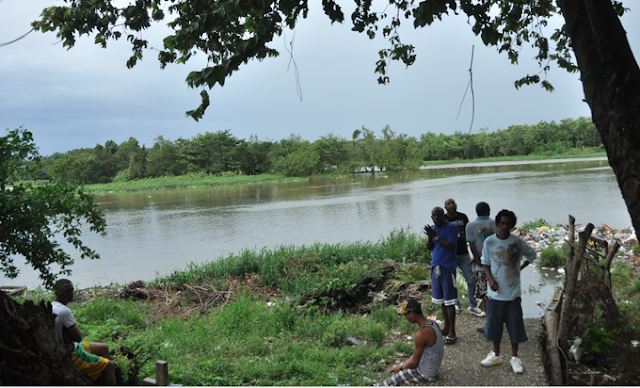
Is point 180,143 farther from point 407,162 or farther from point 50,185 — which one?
point 50,185

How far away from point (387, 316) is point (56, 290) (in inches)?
149

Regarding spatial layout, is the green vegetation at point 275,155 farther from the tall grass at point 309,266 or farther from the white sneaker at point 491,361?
the white sneaker at point 491,361

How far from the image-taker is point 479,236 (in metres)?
4.53

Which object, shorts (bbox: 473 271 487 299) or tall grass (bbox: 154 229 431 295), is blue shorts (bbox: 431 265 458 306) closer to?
shorts (bbox: 473 271 487 299)

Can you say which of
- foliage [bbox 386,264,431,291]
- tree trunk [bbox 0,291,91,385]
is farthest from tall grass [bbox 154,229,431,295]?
tree trunk [bbox 0,291,91,385]

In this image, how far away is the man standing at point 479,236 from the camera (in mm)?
4523

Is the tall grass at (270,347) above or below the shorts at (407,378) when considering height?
below

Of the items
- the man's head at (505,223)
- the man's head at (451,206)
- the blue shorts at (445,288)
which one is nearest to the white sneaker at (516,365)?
the blue shorts at (445,288)

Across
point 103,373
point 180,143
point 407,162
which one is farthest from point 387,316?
point 180,143

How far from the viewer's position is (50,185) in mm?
3785

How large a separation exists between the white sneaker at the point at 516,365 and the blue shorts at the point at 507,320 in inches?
5.5

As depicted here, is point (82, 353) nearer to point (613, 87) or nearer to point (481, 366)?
point (481, 366)

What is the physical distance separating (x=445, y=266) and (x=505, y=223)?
36.4 inches

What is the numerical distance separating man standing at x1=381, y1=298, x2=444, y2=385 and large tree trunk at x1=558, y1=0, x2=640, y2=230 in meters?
1.64
